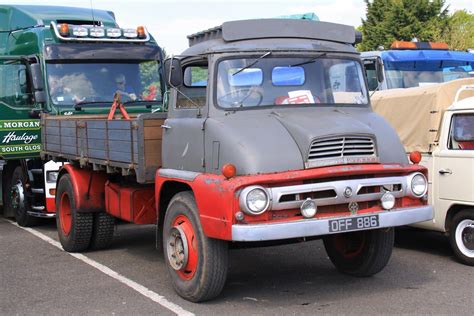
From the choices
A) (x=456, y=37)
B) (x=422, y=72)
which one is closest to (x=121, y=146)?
(x=422, y=72)

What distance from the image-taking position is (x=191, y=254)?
20.7 feet

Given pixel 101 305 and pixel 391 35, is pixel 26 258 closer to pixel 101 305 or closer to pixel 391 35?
pixel 101 305

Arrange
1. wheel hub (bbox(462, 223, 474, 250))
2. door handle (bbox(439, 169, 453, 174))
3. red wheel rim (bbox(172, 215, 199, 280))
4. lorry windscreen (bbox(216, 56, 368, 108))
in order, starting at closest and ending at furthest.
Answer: red wheel rim (bbox(172, 215, 199, 280)) < lorry windscreen (bbox(216, 56, 368, 108)) < wheel hub (bbox(462, 223, 474, 250)) < door handle (bbox(439, 169, 453, 174))

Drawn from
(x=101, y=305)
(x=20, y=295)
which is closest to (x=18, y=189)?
(x=20, y=295)

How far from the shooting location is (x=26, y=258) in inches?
345

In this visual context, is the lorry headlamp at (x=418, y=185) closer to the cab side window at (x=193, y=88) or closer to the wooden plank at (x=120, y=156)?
the cab side window at (x=193, y=88)

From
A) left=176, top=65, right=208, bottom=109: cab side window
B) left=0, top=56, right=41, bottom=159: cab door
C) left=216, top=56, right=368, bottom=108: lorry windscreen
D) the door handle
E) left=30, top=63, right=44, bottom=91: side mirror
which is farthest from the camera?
left=0, top=56, right=41, bottom=159: cab door

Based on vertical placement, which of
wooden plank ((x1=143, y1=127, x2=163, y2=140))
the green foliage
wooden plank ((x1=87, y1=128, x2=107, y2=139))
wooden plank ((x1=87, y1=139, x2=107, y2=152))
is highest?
the green foliage

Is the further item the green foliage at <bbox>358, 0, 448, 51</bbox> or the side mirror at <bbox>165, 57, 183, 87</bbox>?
the green foliage at <bbox>358, 0, 448, 51</bbox>

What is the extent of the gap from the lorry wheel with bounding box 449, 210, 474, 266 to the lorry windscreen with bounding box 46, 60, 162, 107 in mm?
5427

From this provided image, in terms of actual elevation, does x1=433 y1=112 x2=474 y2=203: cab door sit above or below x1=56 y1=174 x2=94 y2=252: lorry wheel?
above

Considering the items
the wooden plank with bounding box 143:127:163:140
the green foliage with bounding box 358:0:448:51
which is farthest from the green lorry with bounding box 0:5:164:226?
the green foliage with bounding box 358:0:448:51

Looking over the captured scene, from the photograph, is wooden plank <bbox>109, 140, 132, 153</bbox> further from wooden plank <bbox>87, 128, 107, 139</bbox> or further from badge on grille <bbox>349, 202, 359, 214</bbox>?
badge on grille <bbox>349, 202, 359, 214</bbox>

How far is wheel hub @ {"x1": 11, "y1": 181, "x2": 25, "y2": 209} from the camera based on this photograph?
1145 centimetres
